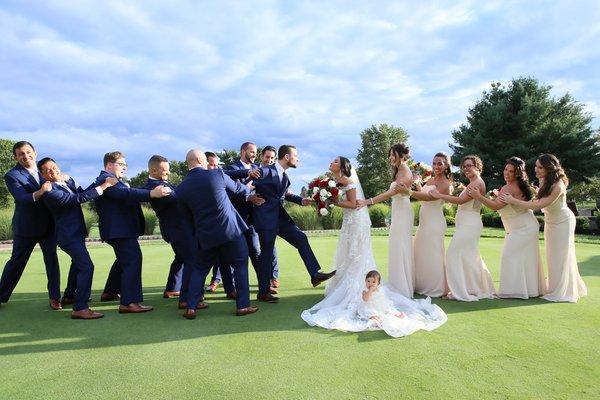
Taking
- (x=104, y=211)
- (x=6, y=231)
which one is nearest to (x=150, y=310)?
(x=104, y=211)

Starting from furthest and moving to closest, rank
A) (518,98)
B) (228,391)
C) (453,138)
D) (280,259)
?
1. (453,138)
2. (518,98)
3. (280,259)
4. (228,391)

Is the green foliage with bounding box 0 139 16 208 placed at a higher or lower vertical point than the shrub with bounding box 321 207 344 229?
higher

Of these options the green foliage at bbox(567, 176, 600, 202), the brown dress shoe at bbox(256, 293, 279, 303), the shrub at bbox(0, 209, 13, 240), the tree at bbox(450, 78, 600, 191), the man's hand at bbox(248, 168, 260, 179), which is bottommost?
the brown dress shoe at bbox(256, 293, 279, 303)

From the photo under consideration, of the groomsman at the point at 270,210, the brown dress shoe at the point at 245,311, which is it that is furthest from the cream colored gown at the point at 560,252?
the brown dress shoe at the point at 245,311

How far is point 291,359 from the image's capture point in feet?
13.3

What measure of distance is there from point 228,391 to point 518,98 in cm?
3972

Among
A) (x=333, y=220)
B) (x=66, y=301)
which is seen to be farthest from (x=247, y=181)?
(x=333, y=220)

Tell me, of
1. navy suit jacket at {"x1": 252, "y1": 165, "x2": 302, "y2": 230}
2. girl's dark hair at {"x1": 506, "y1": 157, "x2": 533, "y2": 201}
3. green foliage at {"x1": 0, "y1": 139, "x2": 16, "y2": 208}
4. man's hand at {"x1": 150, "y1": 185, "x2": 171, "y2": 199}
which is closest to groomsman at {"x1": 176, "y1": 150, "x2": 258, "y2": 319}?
man's hand at {"x1": 150, "y1": 185, "x2": 171, "y2": 199}

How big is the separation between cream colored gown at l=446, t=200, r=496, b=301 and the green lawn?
418mm

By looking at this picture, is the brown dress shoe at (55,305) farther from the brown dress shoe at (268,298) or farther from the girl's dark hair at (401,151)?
the girl's dark hair at (401,151)

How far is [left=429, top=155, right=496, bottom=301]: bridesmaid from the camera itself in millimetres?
6660

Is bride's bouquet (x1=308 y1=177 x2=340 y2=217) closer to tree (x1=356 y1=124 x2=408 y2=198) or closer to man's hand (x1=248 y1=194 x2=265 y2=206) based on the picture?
man's hand (x1=248 y1=194 x2=265 y2=206)

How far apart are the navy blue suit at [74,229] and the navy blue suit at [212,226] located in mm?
1284

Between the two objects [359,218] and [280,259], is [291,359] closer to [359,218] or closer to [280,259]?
[359,218]
